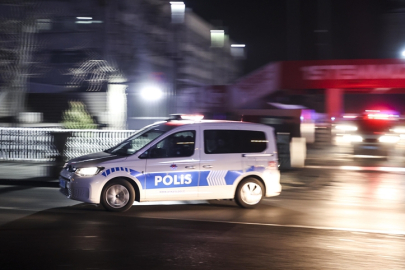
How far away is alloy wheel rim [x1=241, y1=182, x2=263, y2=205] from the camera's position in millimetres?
9406

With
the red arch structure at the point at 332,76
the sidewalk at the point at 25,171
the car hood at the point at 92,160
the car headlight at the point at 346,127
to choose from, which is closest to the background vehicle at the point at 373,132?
the car headlight at the point at 346,127

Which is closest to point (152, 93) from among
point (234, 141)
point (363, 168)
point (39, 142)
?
point (39, 142)

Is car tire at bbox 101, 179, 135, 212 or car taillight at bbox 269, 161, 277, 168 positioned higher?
car taillight at bbox 269, 161, 277, 168

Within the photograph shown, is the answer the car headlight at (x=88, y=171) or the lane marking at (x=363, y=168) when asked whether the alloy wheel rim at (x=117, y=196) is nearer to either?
the car headlight at (x=88, y=171)

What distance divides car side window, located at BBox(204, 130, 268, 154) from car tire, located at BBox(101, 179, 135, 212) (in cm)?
164

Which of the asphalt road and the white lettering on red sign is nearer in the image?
the asphalt road

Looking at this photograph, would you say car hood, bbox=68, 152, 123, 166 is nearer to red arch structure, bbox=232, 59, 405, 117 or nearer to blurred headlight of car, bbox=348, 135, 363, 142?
red arch structure, bbox=232, 59, 405, 117

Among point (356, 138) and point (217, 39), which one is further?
point (217, 39)

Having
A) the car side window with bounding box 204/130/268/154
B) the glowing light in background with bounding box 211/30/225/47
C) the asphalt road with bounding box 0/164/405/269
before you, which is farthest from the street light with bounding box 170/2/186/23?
the glowing light in background with bounding box 211/30/225/47

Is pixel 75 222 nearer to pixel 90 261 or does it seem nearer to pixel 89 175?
pixel 89 175

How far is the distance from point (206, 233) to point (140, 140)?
2.71 m

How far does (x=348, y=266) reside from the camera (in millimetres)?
5734

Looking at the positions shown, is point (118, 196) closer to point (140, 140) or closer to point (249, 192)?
point (140, 140)

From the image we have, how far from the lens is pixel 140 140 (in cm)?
923
